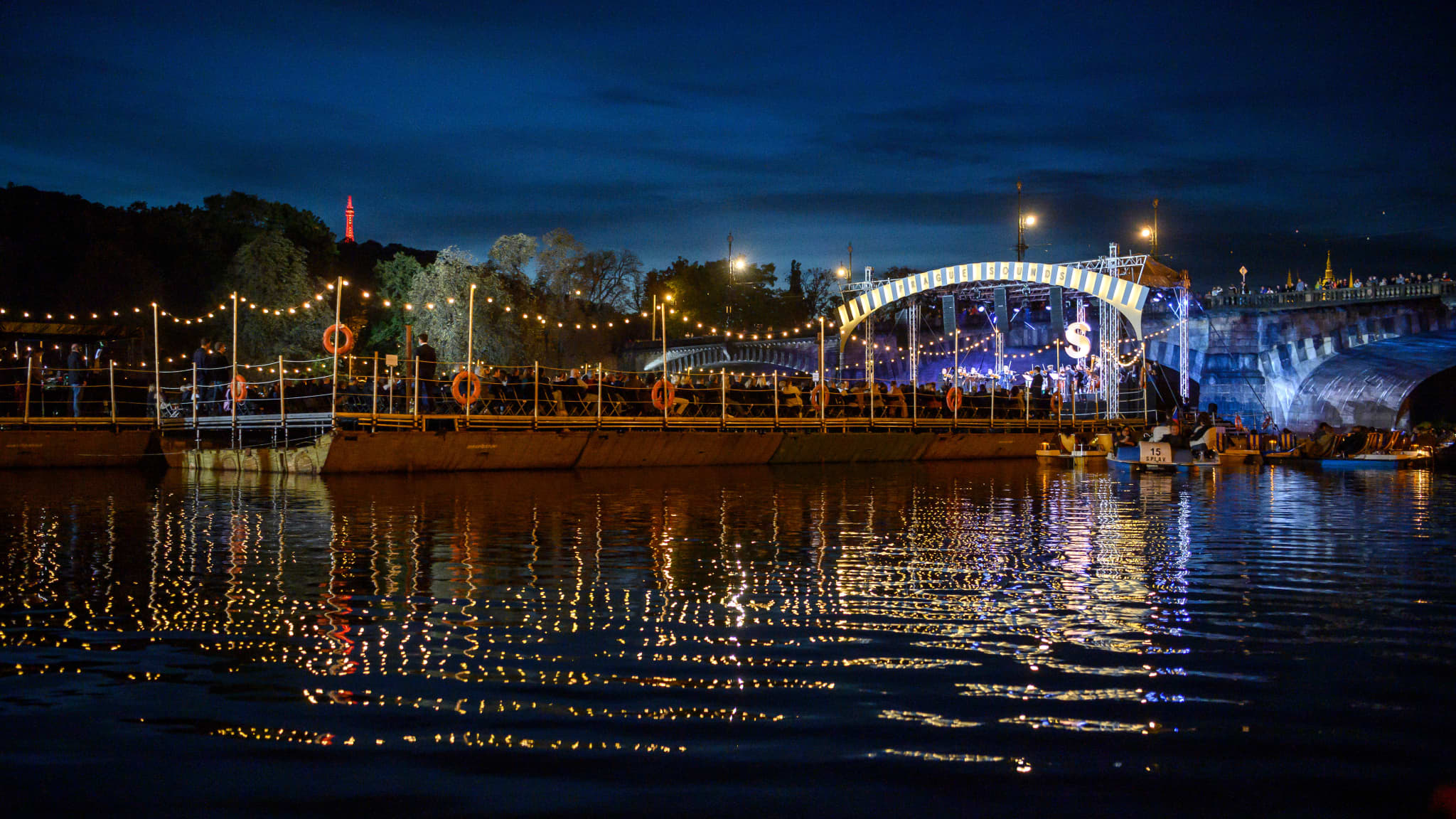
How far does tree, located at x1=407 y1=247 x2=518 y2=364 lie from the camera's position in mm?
53719

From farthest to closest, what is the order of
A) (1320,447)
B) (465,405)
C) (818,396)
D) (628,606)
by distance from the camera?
(1320,447), (818,396), (465,405), (628,606)

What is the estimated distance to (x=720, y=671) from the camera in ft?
16.6

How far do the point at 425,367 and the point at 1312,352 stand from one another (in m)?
49.7

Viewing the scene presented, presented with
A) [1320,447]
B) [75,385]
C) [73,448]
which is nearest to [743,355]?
[1320,447]

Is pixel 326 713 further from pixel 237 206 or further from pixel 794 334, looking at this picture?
pixel 794 334

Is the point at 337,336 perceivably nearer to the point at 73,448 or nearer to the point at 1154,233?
the point at 73,448

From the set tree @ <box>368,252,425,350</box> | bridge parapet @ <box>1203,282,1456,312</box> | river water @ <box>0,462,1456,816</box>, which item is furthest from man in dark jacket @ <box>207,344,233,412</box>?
bridge parapet @ <box>1203,282,1456,312</box>

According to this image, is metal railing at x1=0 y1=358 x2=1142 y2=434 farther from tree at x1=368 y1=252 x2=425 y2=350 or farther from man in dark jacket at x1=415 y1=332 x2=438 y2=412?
tree at x1=368 y1=252 x2=425 y2=350

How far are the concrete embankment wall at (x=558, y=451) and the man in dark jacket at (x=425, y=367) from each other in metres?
1.29

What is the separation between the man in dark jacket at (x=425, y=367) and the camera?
72.4 ft

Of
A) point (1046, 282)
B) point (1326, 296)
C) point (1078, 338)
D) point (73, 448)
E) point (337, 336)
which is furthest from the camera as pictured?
point (1326, 296)

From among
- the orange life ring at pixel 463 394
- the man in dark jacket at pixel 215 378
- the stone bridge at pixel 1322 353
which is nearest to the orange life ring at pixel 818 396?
the orange life ring at pixel 463 394

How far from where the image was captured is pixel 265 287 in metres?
52.6

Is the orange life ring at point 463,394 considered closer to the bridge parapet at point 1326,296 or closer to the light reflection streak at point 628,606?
the light reflection streak at point 628,606
